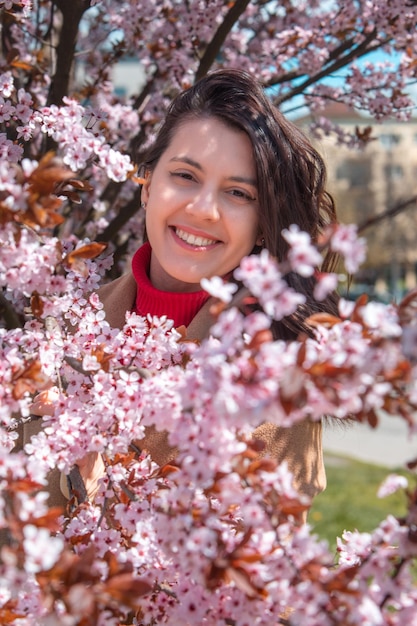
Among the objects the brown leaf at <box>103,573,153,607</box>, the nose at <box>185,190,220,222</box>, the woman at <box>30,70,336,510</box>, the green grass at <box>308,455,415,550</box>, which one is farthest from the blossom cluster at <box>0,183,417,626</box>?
the green grass at <box>308,455,415,550</box>

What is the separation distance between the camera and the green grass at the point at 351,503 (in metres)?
5.29

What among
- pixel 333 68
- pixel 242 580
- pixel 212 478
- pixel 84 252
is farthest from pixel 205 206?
pixel 333 68

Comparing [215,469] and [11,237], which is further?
[11,237]

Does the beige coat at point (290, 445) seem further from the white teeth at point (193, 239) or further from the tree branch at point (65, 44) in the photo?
the tree branch at point (65, 44)

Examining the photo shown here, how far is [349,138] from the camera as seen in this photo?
4688 mm

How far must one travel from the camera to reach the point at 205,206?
2141mm

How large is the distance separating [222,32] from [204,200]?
4.27 feet

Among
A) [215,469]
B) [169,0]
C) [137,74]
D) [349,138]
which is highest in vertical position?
[137,74]

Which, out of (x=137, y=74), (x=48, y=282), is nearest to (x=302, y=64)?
(x=48, y=282)

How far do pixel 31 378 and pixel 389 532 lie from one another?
0.75 m

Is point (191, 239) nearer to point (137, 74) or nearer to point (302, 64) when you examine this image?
point (302, 64)

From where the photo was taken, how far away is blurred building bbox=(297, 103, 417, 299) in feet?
124

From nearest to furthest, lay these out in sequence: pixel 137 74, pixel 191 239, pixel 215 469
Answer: pixel 215 469 < pixel 191 239 < pixel 137 74

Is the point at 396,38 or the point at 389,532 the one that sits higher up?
the point at 396,38
